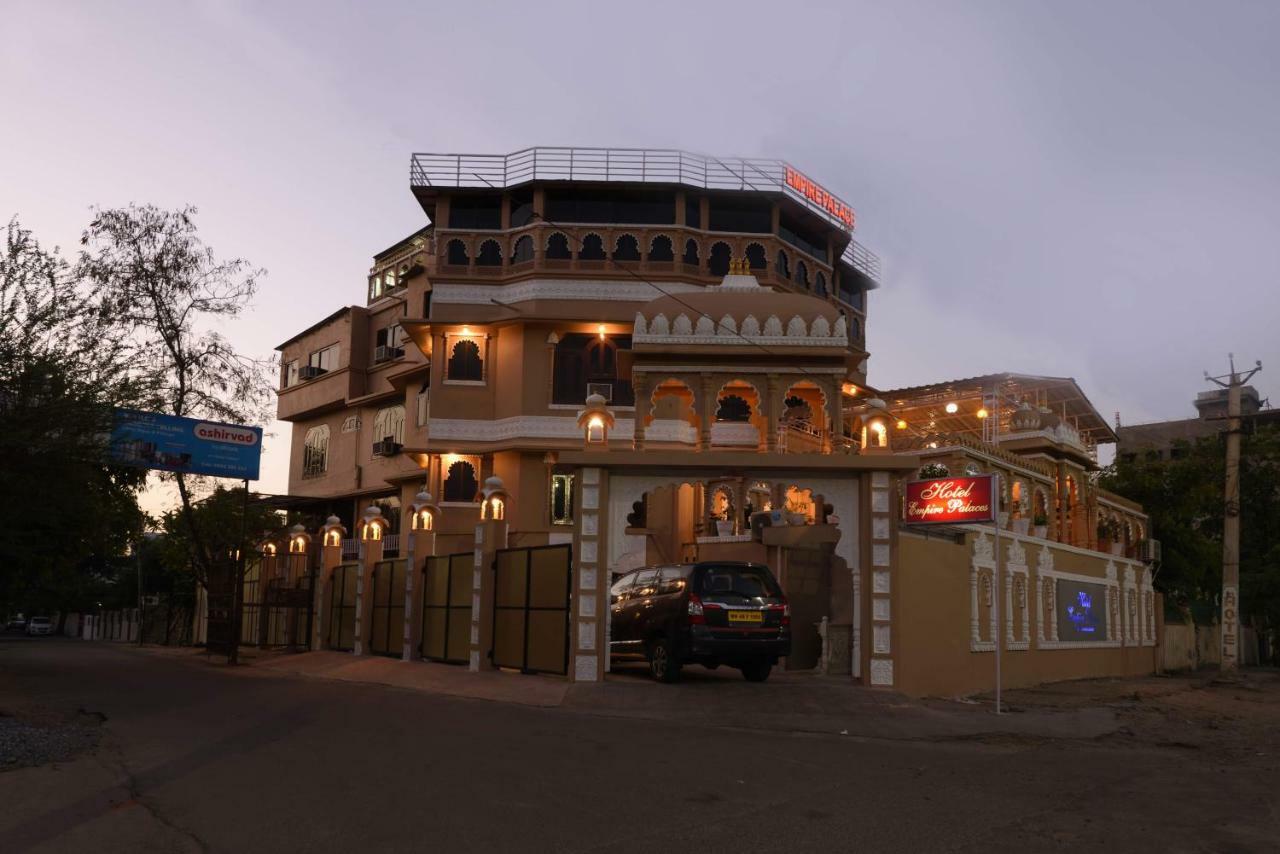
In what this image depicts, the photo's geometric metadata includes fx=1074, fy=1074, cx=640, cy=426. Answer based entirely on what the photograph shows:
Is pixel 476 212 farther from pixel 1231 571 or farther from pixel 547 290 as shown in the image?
pixel 1231 571

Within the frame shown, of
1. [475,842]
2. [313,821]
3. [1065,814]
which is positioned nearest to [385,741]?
[313,821]

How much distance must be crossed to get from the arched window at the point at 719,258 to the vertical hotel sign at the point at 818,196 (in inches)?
125

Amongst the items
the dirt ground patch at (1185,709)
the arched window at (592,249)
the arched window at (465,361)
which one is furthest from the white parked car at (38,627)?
the dirt ground patch at (1185,709)

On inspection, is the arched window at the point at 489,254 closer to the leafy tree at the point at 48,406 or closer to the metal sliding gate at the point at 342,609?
the metal sliding gate at the point at 342,609

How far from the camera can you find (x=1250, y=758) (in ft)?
38.1

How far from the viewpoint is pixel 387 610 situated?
76.7 feet

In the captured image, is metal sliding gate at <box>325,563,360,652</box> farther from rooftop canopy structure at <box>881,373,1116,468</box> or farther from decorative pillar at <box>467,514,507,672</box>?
rooftop canopy structure at <box>881,373,1116,468</box>

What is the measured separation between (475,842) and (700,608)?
8.42 meters

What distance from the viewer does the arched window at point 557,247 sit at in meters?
32.4

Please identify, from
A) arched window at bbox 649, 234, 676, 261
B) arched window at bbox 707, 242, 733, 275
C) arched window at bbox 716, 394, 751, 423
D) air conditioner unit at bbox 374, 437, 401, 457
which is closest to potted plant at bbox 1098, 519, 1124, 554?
arched window at bbox 716, 394, 751, 423

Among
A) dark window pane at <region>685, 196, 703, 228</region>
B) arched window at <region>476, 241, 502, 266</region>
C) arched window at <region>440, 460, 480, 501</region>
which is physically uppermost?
dark window pane at <region>685, 196, 703, 228</region>

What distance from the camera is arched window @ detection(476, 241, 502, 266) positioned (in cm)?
3306

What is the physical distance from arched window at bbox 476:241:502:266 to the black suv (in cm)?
1882

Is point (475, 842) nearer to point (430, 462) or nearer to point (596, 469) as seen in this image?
point (596, 469)
